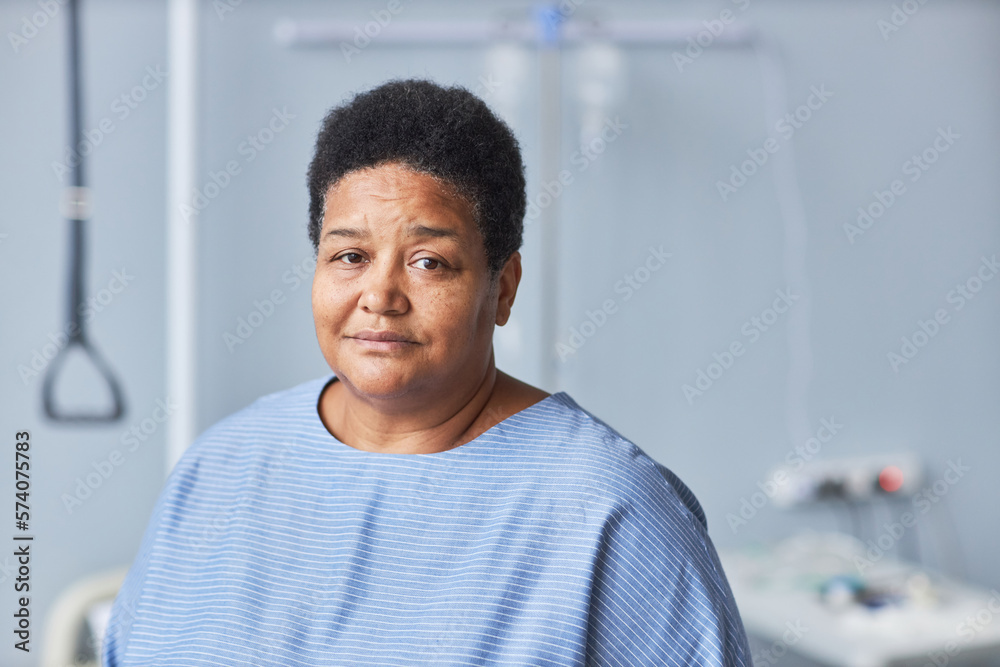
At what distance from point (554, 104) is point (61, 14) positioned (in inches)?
41.5
